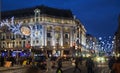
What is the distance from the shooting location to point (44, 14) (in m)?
139

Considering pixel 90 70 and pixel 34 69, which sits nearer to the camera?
pixel 34 69

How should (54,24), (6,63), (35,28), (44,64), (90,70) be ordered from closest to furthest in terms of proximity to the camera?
1. (90,70)
2. (44,64)
3. (6,63)
4. (35,28)
5. (54,24)

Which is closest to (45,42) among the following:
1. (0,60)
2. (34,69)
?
(0,60)

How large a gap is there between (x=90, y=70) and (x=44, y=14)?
356 feet

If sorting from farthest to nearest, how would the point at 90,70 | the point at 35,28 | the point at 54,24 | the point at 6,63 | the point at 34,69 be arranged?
1. the point at 54,24
2. the point at 35,28
3. the point at 6,63
4. the point at 90,70
5. the point at 34,69

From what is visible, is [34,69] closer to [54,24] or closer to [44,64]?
[44,64]

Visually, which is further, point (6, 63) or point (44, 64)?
point (6, 63)

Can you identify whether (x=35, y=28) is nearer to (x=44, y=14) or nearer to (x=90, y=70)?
(x=44, y=14)

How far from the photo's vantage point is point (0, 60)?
57.3 m

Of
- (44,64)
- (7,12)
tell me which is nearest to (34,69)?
(44,64)

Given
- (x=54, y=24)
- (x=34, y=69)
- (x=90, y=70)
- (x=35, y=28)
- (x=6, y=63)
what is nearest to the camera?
(x=34, y=69)

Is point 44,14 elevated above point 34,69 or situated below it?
above

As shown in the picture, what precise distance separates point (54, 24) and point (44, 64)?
97.3 meters

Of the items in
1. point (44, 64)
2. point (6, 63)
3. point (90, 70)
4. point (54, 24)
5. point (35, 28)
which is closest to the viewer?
point (90, 70)
